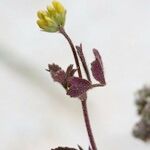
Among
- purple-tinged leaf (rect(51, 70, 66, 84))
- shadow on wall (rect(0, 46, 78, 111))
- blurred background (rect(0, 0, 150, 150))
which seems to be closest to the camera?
purple-tinged leaf (rect(51, 70, 66, 84))

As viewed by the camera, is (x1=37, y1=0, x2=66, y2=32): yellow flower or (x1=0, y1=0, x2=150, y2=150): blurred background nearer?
(x1=37, y1=0, x2=66, y2=32): yellow flower

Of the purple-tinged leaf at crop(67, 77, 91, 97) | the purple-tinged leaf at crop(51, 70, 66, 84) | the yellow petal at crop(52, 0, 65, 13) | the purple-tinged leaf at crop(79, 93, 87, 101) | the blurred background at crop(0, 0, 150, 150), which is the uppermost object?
the blurred background at crop(0, 0, 150, 150)

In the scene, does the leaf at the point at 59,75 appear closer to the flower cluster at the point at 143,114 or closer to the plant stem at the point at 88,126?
the plant stem at the point at 88,126

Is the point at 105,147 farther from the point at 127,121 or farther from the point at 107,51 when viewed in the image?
the point at 107,51

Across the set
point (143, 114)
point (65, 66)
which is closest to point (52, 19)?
point (143, 114)

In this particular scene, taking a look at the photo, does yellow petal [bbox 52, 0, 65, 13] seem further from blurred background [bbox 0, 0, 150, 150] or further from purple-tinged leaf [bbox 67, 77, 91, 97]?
blurred background [bbox 0, 0, 150, 150]

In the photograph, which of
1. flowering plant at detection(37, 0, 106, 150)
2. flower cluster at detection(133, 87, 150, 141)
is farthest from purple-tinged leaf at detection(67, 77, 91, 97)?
flower cluster at detection(133, 87, 150, 141)
